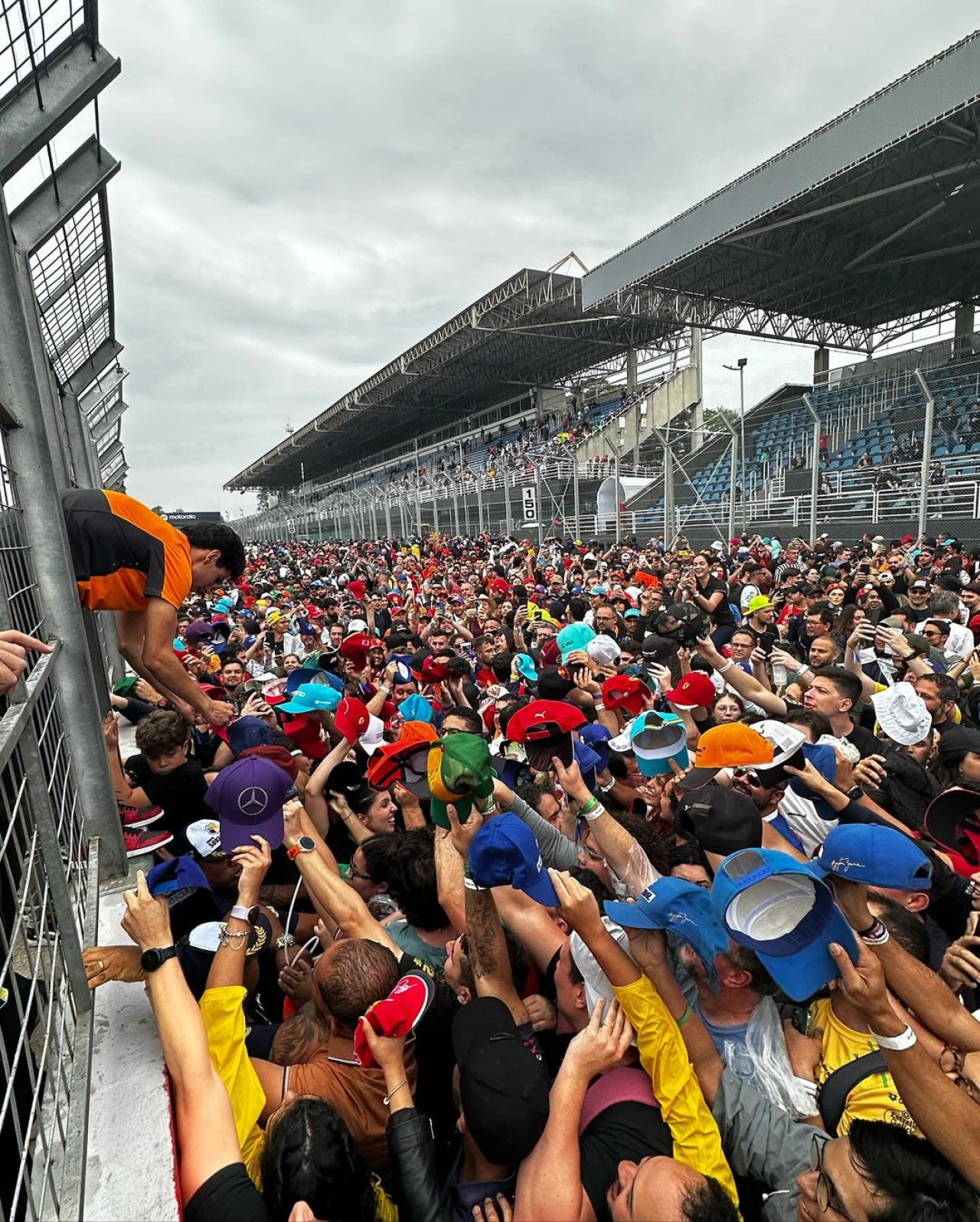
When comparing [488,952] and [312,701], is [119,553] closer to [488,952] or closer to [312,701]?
[312,701]

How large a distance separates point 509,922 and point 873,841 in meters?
1.41

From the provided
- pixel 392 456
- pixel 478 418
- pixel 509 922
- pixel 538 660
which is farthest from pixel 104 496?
pixel 392 456

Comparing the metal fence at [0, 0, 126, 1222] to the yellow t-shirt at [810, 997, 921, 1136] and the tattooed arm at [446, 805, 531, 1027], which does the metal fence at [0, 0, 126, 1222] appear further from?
the yellow t-shirt at [810, 997, 921, 1136]

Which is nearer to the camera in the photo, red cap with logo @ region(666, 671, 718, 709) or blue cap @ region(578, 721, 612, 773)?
blue cap @ region(578, 721, 612, 773)

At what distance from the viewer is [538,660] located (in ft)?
22.5

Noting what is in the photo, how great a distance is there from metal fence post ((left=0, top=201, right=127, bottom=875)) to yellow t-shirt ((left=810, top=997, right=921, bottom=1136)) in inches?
105

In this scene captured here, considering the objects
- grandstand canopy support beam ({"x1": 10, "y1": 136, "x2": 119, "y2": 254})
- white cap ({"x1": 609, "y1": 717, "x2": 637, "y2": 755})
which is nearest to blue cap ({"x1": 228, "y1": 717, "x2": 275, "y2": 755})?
white cap ({"x1": 609, "y1": 717, "x2": 637, "y2": 755})

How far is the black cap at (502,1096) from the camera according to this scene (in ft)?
5.54

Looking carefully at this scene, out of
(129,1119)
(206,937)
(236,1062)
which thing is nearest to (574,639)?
(206,937)

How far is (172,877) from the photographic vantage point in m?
2.43

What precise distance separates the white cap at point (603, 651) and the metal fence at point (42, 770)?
3.81 m

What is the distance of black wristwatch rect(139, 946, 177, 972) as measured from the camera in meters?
1.88

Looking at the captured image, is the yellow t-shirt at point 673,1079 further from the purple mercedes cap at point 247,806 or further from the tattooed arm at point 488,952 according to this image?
the purple mercedes cap at point 247,806

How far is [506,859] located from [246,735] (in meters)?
2.93
